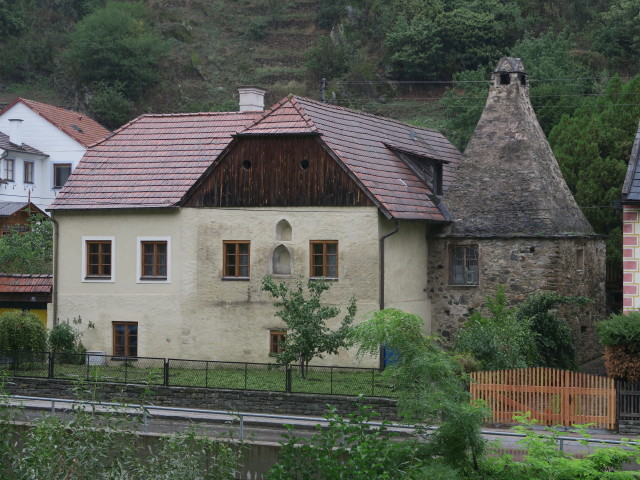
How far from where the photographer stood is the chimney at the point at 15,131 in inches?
2244

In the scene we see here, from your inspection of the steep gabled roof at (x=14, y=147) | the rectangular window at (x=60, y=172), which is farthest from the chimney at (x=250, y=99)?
the rectangular window at (x=60, y=172)

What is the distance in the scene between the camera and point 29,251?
133 feet

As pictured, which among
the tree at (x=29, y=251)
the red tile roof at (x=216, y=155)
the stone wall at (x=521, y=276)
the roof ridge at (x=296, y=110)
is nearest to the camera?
the roof ridge at (x=296, y=110)

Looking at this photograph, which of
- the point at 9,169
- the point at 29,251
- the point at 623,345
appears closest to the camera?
the point at 623,345

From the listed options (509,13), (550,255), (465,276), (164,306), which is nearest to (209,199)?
(164,306)

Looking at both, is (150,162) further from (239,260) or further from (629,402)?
(629,402)

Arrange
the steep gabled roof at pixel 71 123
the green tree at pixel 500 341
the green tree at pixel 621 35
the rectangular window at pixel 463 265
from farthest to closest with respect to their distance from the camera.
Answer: the green tree at pixel 621 35
the steep gabled roof at pixel 71 123
the rectangular window at pixel 463 265
the green tree at pixel 500 341

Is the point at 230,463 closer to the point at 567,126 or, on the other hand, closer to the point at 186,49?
the point at 567,126

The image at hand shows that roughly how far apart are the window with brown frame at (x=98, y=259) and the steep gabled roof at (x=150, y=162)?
1.22 meters

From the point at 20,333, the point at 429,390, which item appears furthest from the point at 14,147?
the point at 429,390

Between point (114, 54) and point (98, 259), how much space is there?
39.8 metres

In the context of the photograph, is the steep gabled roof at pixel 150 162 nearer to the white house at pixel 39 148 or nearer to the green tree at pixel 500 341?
the green tree at pixel 500 341

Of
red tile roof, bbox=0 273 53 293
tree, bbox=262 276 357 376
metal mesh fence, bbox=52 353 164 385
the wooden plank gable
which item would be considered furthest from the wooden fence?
red tile roof, bbox=0 273 53 293

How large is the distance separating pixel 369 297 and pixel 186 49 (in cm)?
5130
